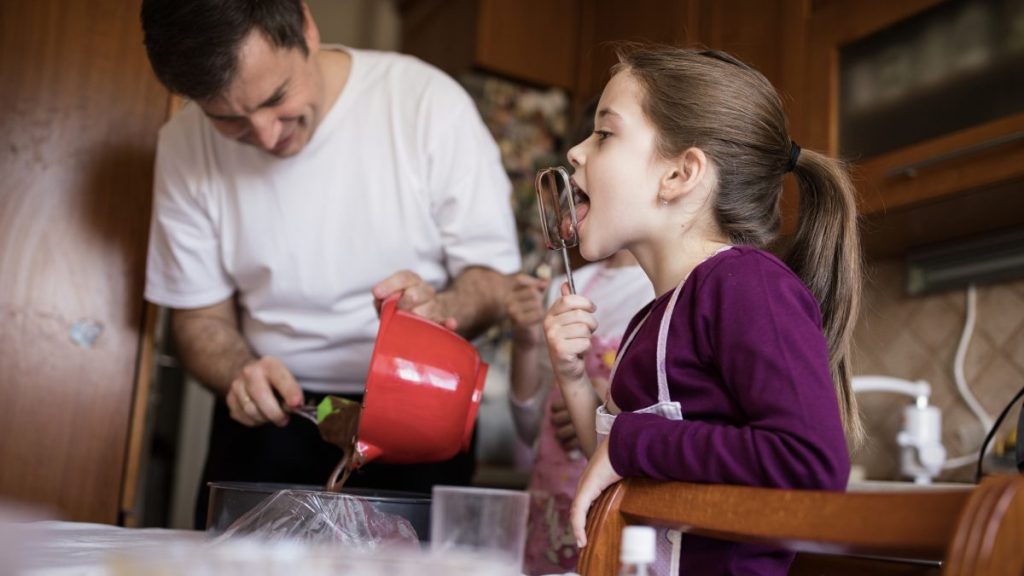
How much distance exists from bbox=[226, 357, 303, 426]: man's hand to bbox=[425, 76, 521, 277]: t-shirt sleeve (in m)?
0.35

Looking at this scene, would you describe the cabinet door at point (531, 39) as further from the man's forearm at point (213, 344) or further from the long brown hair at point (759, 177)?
the long brown hair at point (759, 177)

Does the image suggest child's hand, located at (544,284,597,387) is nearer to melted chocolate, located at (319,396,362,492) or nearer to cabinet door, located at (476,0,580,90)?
melted chocolate, located at (319,396,362,492)

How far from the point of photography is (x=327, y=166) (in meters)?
1.42

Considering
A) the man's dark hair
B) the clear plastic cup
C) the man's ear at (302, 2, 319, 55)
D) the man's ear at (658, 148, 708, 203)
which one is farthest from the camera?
the man's ear at (302, 2, 319, 55)

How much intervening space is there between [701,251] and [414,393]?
33 cm

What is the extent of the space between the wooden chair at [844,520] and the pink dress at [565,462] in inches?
28.1

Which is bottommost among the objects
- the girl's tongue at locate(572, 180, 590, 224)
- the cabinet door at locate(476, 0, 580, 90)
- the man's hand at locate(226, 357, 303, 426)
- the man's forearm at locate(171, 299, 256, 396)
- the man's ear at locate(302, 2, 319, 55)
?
the man's hand at locate(226, 357, 303, 426)

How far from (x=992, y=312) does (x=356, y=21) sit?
7.11 feet

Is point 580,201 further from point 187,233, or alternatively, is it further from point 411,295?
point 187,233

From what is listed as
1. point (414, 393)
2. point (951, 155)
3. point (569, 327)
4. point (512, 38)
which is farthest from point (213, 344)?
point (512, 38)

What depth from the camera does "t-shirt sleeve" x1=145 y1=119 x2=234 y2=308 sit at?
147 cm

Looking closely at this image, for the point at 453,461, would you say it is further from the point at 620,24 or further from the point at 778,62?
the point at 620,24

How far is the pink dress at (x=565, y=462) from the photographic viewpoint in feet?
4.52

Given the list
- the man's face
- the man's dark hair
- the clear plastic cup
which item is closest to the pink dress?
the man's face
